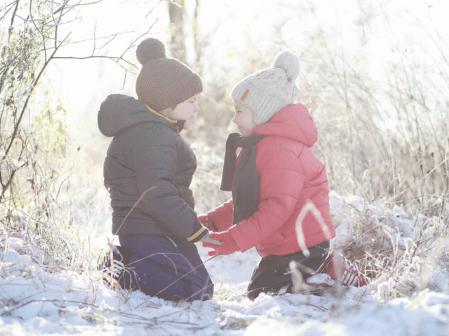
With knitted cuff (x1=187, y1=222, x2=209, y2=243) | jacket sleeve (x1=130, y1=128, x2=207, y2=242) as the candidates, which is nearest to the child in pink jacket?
knitted cuff (x1=187, y1=222, x2=209, y2=243)

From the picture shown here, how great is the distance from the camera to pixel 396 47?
3.84 metres

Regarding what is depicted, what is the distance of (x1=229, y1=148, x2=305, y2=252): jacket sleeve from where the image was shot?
250 cm

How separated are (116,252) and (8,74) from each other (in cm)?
122

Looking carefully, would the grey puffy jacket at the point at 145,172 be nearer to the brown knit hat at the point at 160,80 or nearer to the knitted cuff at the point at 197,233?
the knitted cuff at the point at 197,233

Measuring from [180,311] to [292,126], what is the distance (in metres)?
1.23

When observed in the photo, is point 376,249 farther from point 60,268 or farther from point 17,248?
point 17,248

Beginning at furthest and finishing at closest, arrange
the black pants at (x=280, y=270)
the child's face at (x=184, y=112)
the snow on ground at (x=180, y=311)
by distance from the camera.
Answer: the child's face at (x=184, y=112)
the black pants at (x=280, y=270)
the snow on ground at (x=180, y=311)

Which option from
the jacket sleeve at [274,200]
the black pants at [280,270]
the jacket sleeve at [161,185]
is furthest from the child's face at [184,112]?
the black pants at [280,270]

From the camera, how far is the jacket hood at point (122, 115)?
2512 mm

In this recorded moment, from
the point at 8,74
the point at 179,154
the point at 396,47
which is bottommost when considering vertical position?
the point at 179,154

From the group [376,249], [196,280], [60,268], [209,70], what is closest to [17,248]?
[60,268]

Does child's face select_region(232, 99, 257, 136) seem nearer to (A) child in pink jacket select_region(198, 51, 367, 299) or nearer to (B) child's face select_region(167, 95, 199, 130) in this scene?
(A) child in pink jacket select_region(198, 51, 367, 299)

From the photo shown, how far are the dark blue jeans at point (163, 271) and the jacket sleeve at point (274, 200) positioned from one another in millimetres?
322

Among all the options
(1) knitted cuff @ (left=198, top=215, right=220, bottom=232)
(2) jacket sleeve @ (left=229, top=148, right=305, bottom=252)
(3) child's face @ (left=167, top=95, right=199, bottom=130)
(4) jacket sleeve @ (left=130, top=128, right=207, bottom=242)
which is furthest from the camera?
(1) knitted cuff @ (left=198, top=215, right=220, bottom=232)
